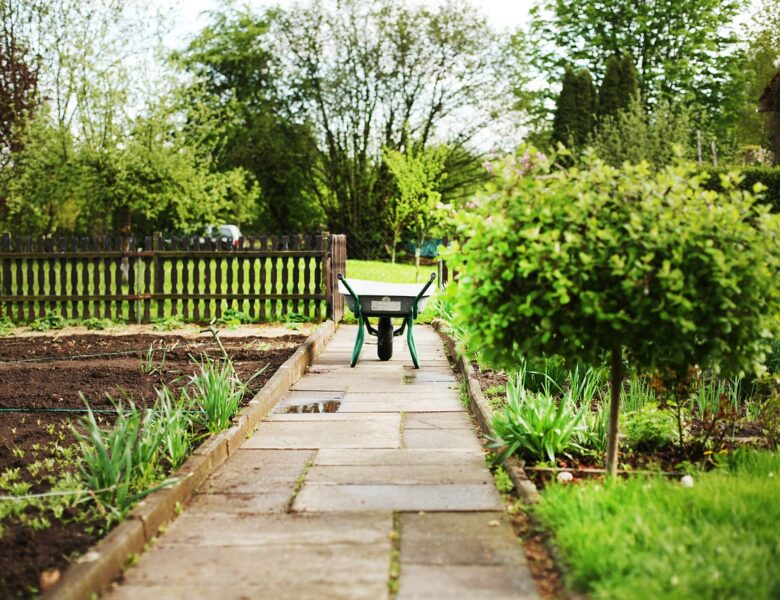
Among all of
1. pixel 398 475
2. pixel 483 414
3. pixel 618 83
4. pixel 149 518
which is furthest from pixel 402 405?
pixel 618 83

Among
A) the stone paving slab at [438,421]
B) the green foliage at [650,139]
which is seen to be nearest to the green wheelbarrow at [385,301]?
the stone paving slab at [438,421]

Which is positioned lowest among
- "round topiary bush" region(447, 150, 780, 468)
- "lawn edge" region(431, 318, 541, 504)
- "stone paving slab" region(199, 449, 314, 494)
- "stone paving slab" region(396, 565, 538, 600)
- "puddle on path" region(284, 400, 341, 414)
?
A: "puddle on path" region(284, 400, 341, 414)

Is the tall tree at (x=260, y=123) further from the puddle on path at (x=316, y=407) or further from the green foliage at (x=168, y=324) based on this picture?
the puddle on path at (x=316, y=407)

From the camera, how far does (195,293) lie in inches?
481

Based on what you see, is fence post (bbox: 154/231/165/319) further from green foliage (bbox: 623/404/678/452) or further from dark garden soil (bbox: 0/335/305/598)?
green foliage (bbox: 623/404/678/452)

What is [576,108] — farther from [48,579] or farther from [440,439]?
[48,579]

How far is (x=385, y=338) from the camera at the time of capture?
27.1ft

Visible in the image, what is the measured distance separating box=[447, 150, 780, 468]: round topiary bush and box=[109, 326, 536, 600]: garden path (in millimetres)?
865

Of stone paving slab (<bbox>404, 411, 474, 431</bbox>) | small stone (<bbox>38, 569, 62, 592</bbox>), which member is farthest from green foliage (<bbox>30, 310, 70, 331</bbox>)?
small stone (<bbox>38, 569, 62, 592</bbox>)

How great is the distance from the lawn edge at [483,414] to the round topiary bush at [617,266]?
0.48 m

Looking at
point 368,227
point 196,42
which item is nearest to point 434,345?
point 368,227

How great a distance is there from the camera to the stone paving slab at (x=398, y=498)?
11.9ft

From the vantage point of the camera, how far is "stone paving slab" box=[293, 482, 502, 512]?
362 cm

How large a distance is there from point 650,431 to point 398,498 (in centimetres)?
163
